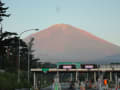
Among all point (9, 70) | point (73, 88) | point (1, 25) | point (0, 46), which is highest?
point (1, 25)

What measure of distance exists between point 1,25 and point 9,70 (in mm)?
16825

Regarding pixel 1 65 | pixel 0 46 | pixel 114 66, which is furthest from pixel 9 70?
pixel 114 66

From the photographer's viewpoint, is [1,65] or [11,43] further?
[11,43]

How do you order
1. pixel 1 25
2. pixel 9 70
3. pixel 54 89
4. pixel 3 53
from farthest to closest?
pixel 1 25 < pixel 3 53 < pixel 9 70 < pixel 54 89

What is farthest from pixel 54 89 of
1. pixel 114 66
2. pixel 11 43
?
pixel 114 66

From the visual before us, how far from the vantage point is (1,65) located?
7688cm

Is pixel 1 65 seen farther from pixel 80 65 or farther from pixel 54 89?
pixel 54 89

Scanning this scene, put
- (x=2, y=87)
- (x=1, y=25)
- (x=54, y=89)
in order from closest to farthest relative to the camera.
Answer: (x=54, y=89) < (x=2, y=87) < (x=1, y=25)

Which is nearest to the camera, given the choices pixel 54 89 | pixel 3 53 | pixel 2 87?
pixel 54 89

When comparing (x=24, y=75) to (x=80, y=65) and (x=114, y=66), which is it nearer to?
(x=80, y=65)

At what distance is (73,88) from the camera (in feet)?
265

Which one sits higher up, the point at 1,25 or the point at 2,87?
the point at 1,25

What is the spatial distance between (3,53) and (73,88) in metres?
20.7

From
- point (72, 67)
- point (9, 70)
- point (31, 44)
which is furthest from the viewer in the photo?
point (31, 44)
